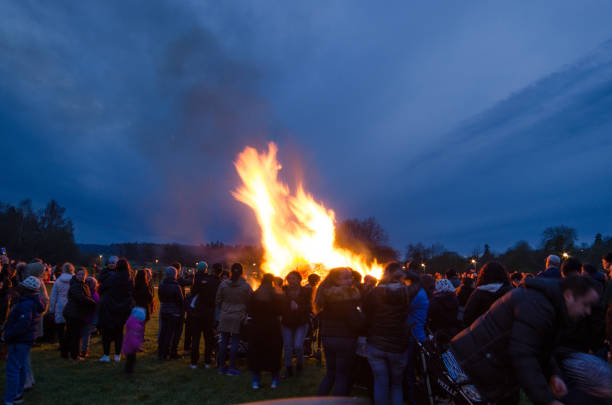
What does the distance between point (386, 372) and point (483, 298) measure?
5.42 ft

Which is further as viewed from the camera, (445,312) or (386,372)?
(445,312)

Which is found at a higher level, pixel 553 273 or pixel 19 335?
pixel 553 273

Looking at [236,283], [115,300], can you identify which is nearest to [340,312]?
[236,283]

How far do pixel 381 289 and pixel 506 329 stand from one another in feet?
7.12

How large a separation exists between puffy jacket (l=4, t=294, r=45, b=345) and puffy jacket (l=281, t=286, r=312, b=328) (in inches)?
180

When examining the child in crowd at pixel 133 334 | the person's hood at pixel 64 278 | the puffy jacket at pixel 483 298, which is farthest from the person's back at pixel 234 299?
the puffy jacket at pixel 483 298

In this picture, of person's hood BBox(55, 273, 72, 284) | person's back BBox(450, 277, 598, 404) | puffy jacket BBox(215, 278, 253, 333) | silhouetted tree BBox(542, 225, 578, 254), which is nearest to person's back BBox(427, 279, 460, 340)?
person's back BBox(450, 277, 598, 404)

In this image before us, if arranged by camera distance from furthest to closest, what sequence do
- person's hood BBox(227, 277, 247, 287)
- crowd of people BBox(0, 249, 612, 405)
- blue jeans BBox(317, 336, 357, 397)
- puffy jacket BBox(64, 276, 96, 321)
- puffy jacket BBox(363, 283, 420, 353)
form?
puffy jacket BBox(64, 276, 96, 321) → person's hood BBox(227, 277, 247, 287) → blue jeans BBox(317, 336, 357, 397) → puffy jacket BBox(363, 283, 420, 353) → crowd of people BBox(0, 249, 612, 405)

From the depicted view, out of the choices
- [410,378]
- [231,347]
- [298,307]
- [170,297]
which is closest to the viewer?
[410,378]

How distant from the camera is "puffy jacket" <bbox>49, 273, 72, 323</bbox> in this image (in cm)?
925

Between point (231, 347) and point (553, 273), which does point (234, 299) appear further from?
point (553, 273)

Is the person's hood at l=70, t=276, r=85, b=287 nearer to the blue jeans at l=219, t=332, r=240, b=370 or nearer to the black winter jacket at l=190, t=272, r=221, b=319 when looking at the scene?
the black winter jacket at l=190, t=272, r=221, b=319

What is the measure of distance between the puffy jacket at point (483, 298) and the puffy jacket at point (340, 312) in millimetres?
1448

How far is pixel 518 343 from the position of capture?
8.70 ft
